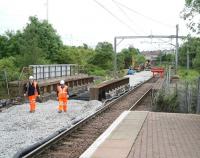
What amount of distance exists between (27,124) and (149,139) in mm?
7057

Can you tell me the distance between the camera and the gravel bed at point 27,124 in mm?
13680

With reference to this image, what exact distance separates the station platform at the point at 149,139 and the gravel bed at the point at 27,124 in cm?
238

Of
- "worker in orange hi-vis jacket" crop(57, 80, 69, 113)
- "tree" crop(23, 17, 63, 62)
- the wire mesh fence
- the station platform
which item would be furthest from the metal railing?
"tree" crop(23, 17, 63, 62)

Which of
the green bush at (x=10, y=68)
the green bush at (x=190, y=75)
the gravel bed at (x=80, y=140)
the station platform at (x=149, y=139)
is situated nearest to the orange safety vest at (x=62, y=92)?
the gravel bed at (x=80, y=140)

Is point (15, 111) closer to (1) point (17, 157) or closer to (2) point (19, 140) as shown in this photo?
(2) point (19, 140)

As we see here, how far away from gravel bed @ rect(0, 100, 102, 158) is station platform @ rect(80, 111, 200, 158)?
7.80 feet

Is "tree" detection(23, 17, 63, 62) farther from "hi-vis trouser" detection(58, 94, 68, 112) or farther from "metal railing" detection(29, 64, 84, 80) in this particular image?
"hi-vis trouser" detection(58, 94, 68, 112)

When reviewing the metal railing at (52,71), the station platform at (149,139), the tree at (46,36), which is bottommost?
the station platform at (149,139)

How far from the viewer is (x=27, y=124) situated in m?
18.4

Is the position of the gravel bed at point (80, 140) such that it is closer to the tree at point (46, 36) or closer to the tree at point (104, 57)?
the tree at point (46, 36)

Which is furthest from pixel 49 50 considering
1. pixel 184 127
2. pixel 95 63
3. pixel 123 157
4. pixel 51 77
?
pixel 123 157

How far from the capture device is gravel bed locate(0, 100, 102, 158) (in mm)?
13680

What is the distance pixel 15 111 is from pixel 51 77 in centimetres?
1910

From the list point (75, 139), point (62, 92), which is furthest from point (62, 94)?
point (75, 139)
